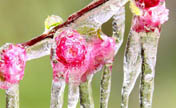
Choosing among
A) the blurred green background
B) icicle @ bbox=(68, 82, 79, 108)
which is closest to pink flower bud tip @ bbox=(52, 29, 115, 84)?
icicle @ bbox=(68, 82, 79, 108)

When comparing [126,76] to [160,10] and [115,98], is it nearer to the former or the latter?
[160,10]

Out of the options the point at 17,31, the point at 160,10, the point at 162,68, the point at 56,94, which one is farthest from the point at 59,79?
the point at 162,68

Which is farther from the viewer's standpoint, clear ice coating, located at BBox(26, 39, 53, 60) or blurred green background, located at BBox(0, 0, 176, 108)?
blurred green background, located at BBox(0, 0, 176, 108)

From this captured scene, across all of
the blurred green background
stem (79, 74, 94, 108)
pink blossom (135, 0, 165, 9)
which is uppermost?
the blurred green background

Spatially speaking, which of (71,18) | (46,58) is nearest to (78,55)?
(71,18)

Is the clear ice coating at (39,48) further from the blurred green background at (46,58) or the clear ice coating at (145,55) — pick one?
the blurred green background at (46,58)

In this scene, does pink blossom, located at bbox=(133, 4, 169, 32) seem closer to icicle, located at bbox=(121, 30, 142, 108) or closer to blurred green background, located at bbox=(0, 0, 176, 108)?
icicle, located at bbox=(121, 30, 142, 108)
